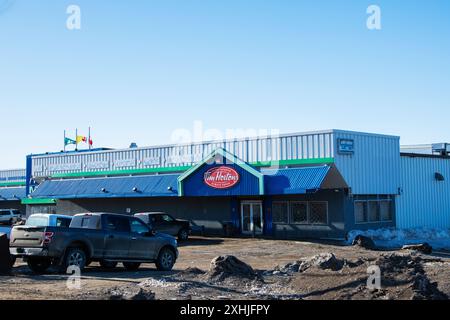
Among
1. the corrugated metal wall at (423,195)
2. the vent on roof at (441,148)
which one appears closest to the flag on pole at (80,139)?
the vent on roof at (441,148)

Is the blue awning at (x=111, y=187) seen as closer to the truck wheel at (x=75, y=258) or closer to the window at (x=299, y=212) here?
the window at (x=299, y=212)

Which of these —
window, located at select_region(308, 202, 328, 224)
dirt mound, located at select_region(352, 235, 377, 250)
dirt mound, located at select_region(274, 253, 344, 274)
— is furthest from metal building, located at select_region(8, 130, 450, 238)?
dirt mound, located at select_region(274, 253, 344, 274)

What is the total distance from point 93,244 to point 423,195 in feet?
86.3

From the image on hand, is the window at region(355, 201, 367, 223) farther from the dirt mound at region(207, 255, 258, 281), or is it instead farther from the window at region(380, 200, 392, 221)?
the dirt mound at region(207, 255, 258, 281)

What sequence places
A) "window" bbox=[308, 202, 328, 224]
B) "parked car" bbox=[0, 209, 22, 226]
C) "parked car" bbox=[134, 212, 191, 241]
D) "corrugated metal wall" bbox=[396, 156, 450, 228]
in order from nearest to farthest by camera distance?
"parked car" bbox=[134, 212, 191, 241]
"window" bbox=[308, 202, 328, 224]
"corrugated metal wall" bbox=[396, 156, 450, 228]
"parked car" bbox=[0, 209, 22, 226]

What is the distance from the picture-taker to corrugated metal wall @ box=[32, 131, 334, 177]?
113 feet

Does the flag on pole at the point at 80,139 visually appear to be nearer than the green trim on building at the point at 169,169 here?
No

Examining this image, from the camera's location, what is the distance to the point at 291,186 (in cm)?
3366

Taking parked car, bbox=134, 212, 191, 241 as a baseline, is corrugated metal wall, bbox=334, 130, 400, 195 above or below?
above

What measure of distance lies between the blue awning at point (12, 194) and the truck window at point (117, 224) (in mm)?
39152

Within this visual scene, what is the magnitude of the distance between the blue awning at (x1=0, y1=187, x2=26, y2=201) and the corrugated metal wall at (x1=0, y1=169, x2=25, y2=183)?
0.98m

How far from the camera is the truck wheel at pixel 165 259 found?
20.1m

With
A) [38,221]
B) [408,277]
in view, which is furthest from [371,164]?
[408,277]
